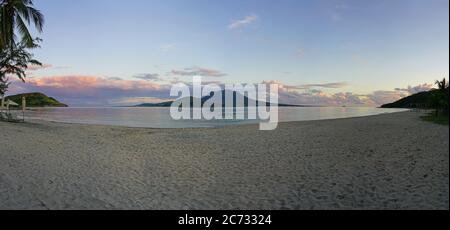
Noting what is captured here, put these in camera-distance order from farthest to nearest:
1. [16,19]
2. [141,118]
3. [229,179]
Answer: [141,118] → [16,19] → [229,179]

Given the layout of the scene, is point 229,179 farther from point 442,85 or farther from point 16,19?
point 442,85

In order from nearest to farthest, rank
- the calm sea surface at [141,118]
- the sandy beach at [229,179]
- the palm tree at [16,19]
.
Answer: the sandy beach at [229,179], the palm tree at [16,19], the calm sea surface at [141,118]

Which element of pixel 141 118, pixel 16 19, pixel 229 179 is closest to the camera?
pixel 229 179

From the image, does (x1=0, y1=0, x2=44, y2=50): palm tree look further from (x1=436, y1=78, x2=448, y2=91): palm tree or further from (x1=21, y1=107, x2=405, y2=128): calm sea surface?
(x1=436, y1=78, x2=448, y2=91): palm tree

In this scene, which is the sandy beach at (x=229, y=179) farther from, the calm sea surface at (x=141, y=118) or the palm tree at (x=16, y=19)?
the calm sea surface at (x=141, y=118)

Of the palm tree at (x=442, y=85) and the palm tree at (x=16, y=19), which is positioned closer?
the palm tree at (x=16, y=19)

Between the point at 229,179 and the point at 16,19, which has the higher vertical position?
the point at 16,19

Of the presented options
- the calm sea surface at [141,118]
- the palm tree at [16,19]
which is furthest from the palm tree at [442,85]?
the palm tree at [16,19]

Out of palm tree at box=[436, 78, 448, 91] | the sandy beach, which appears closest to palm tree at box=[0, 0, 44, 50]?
the sandy beach

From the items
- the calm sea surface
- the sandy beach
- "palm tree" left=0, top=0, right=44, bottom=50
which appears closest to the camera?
the sandy beach

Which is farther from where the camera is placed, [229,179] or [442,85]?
[442,85]

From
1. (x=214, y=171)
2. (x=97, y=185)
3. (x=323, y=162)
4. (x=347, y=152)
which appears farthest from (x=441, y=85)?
(x=97, y=185)

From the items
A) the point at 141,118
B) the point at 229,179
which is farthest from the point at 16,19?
the point at 141,118
